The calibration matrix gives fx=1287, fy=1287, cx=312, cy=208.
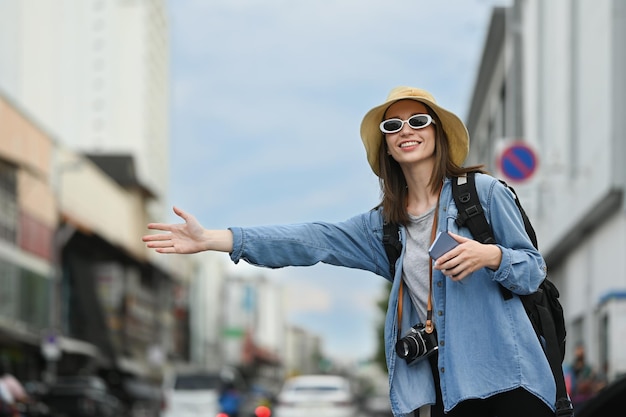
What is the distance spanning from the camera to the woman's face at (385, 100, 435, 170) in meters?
3.97

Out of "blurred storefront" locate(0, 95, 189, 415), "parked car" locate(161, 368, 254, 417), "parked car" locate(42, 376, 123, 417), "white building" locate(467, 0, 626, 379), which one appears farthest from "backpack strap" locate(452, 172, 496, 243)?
"parked car" locate(161, 368, 254, 417)

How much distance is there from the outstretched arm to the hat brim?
56cm

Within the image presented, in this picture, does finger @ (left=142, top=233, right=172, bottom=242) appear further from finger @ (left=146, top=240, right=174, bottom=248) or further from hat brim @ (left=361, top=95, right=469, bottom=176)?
hat brim @ (left=361, top=95, right=469, bottom=176)

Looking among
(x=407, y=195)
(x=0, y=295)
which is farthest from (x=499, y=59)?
(x=407, y=195)

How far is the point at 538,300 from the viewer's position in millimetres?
3740

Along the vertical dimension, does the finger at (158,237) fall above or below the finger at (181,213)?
below

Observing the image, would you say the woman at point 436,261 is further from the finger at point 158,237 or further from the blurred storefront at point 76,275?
the blurred storefront at point 76,275

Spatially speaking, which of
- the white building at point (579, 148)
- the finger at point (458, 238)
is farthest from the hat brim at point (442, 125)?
the white building at point (579, 148)

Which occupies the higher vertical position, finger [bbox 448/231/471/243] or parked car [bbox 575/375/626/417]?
finger [bbox 448/231/471/243]

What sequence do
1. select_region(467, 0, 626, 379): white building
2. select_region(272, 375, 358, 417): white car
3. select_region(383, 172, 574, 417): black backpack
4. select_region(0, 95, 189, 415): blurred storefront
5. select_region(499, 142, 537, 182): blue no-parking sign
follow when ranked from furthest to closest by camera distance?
select_region(0, 95, 189, 415): blurred storefront → select_region(272, 375, 358, 417): white car → select_region(499, 142, 537, 182): blue no-parking sign → select_region(467, 0, 626, 379): white building → select_region(383, 172, 574, 417): black backpack

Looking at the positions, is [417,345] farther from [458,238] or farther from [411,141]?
[411,141]

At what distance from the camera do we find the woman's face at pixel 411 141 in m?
3.97

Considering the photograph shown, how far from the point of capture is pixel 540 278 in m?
3.70

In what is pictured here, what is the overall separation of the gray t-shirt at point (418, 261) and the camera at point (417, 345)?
12cm
